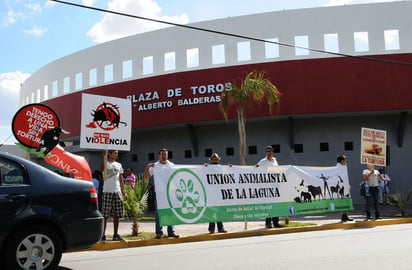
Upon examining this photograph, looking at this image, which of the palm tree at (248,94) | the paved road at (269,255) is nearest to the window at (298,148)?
the palm tree at (248,94)

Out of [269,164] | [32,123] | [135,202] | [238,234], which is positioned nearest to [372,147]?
[269,164]

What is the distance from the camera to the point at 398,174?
2077 centimetres

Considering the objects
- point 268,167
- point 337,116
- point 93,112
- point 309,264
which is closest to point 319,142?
point 337,116

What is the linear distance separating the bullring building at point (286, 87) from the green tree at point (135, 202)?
8.53m

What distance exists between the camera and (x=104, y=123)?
9477 mm

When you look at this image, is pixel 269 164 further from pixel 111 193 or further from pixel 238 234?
pixel 111 193

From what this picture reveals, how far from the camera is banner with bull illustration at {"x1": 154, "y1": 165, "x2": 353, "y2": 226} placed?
9781 millimetres

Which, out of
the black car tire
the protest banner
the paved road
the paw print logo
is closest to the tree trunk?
the protest banner

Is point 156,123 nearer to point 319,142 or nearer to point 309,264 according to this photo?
point 319,142

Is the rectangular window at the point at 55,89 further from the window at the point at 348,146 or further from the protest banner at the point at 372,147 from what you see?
the protest banner at the point at 372,147

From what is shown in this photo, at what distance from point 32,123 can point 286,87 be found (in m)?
12.3

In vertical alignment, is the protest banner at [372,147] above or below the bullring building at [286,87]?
below

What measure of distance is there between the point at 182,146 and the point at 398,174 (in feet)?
34.0

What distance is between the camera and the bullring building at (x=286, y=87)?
1906 cm
